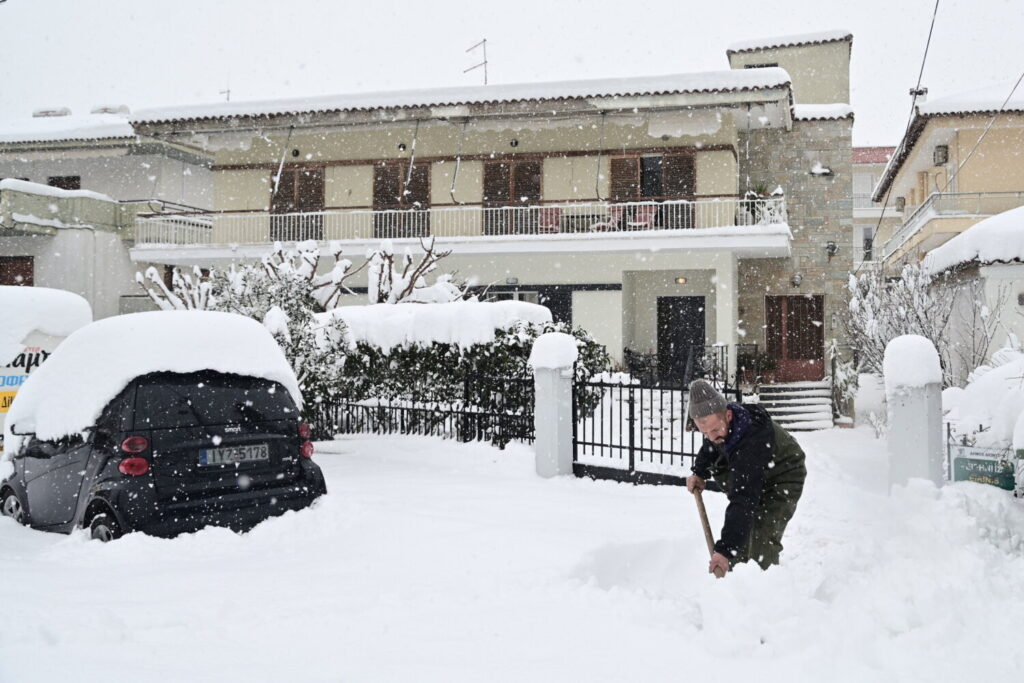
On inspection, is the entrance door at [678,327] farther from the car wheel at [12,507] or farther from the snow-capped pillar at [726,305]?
the car wheel at [12,507]

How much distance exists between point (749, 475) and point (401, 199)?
18786 millimetres

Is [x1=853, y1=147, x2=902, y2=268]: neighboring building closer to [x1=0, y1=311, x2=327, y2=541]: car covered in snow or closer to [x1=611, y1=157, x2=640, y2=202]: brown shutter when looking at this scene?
Result: [x1=611, y1=157, x2=640, y2=202]: brown shutter

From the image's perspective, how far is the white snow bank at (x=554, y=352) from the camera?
8477mm

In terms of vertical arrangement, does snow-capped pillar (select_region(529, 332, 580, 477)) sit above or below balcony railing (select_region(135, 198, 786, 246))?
below

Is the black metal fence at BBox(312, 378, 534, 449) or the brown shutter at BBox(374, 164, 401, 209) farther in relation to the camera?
the brown shutter at BBox(374, 164, 401, 209)

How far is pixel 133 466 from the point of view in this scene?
5285 millimetres

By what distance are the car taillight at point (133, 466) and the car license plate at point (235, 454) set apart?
37 cm

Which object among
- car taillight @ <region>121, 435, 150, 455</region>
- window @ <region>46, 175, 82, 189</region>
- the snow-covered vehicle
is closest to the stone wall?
the snow-covered vehicle

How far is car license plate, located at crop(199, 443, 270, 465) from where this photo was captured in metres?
5.55

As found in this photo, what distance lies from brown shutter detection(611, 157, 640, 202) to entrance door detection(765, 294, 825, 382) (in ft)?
16.1

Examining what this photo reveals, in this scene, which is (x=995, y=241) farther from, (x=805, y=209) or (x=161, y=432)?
(x=161, y=432)

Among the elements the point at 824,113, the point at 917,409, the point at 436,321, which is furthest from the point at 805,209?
the point at 917,409

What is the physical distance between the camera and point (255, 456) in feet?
19.2

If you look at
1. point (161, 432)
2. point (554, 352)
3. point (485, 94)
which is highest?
point (485, 94)
